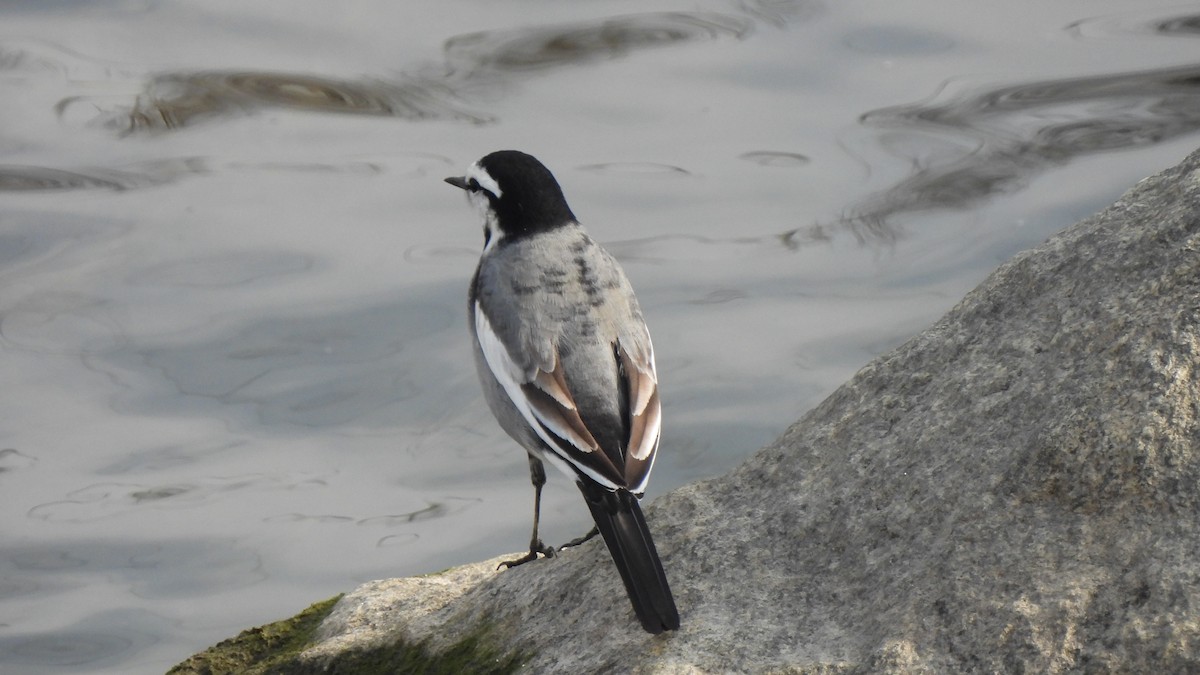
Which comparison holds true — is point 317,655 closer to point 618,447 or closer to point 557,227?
point 618,447

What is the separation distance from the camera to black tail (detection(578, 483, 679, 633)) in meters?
4.11

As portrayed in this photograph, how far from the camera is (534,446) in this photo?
5273 mm

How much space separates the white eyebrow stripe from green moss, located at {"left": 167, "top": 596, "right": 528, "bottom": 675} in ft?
6.28

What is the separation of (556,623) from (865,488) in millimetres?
1054

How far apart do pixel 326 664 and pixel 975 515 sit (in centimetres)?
232

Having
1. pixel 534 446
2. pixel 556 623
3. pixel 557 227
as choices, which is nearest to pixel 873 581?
pixel 556 623

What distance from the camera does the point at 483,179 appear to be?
6.45m

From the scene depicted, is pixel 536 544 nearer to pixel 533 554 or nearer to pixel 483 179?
pixel 533 554

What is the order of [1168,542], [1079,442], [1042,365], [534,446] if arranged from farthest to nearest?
[534,446] → [1042,365] → [1079,442] → [1168,542]

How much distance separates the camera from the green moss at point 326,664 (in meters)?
4.56

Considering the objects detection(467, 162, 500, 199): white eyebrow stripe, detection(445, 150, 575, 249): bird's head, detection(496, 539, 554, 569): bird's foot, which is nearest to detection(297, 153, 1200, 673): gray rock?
detection(496, 539, 554, 569): bird's foot

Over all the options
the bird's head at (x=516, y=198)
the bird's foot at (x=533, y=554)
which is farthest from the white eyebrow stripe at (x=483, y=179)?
the bird's foot at (x=533, y=554)

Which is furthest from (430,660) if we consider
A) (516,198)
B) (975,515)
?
(516,198)

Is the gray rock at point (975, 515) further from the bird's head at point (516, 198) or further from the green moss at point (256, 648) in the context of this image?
the bird's head at point (516, 198)
